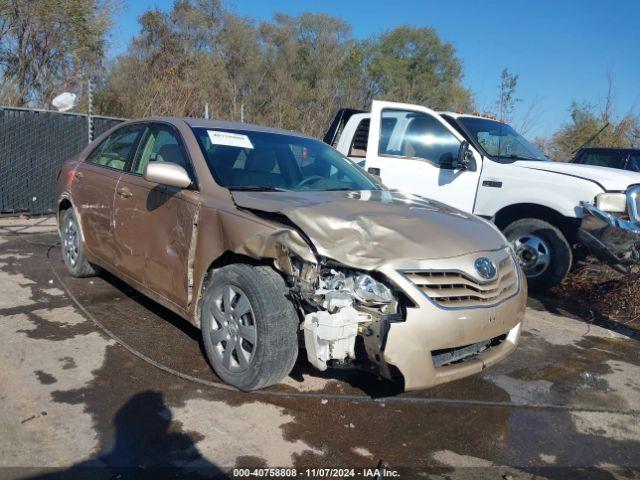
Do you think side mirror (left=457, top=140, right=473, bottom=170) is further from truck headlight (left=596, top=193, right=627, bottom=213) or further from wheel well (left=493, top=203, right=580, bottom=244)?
truck headlight (left=596, top=193, right=627, bottom=213)

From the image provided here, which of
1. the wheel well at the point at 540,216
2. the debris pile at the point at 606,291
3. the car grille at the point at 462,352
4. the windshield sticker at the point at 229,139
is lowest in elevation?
the debris pile at the point at 606,291

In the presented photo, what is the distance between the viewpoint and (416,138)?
6664 mm

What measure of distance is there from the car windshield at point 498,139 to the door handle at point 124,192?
4121 millimetres

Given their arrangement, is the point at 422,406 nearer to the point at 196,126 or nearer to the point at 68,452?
the point at 68,452

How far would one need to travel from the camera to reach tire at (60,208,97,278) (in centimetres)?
527

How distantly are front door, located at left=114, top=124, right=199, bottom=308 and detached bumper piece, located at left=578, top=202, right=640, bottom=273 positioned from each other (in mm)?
3981

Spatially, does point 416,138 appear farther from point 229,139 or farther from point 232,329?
point 232,329

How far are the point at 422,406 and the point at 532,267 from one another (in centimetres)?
336

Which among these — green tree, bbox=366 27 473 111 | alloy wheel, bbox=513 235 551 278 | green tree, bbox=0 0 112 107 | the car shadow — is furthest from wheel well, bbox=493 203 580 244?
green tree, bbox=366 27 473 111

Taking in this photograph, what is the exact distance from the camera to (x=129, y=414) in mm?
3029

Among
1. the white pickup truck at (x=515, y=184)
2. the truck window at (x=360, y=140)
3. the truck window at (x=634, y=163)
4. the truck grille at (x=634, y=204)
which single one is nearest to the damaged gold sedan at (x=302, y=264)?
the white pickup truck at (x=515, y=184)

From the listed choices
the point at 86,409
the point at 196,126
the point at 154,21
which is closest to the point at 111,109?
the point at 154,21

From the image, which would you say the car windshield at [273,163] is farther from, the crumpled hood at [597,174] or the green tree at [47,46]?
the green tree at [47,46]

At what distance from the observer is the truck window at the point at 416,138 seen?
6.48 metres
